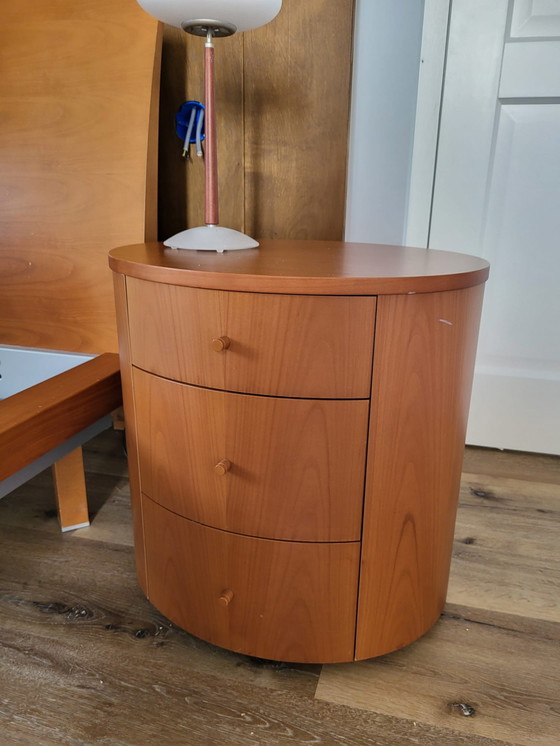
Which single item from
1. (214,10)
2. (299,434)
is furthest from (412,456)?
(214,10)

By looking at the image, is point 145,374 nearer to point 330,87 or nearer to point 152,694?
point 152,694

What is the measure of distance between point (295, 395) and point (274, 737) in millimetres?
467

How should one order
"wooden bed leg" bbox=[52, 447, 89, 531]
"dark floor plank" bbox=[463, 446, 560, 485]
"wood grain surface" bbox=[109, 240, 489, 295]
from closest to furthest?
"wood grain surface" bbox=[109, 240, 489, 295]
"wooden bed leg" bbox=[52, 447, 89, 531]
"dark floor plank" bbox=[463, 446, 560, 485]

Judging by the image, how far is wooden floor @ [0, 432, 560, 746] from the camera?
0.77 metres

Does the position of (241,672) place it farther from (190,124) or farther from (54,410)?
(190,124)

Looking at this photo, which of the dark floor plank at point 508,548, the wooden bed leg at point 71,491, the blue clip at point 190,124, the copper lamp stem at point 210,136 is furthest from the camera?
the blue clip at point 190,124

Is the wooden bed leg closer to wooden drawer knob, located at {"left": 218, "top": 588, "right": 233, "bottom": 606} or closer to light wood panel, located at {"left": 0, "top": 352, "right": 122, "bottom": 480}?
light wood panel, located at {"left": 0, "top": 352, "right": 122, "bottom": 480}

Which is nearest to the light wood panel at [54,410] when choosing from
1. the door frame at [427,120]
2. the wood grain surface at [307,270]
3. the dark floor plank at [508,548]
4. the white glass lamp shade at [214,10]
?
the wood grain surface at [307,270]

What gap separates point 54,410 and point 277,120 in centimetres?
79

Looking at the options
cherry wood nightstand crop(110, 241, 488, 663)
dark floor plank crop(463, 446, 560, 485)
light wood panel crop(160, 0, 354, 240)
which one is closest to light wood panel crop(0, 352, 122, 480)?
cherry wood nightstand crop(110, 241, 488, 663)

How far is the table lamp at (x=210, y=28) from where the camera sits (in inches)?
33.9

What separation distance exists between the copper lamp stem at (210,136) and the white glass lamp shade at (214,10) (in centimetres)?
4

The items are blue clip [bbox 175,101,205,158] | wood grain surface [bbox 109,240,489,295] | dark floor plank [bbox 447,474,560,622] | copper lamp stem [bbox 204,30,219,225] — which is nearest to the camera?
wood grain surface [bbox 109,240,489,295]

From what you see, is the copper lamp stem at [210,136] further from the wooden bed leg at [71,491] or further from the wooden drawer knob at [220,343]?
the wooden bed leg at [71,491]
